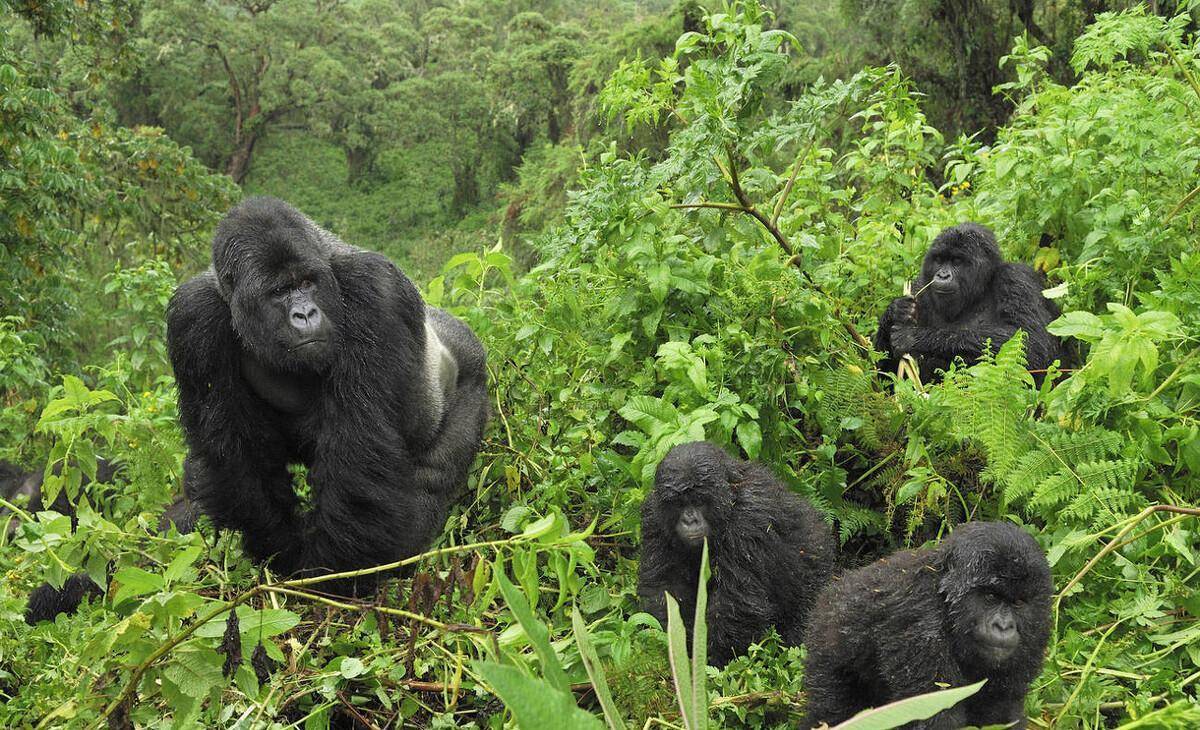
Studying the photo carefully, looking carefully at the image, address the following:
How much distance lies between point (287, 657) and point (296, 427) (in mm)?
939

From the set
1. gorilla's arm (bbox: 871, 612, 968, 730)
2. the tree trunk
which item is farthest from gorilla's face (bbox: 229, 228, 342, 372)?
the tree trunk

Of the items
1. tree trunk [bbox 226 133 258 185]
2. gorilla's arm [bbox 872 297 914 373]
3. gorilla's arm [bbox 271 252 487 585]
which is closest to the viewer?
gorilla's arm [bbox 271 252 487 585]

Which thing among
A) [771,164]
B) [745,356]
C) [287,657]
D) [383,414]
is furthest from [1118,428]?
[771,164]

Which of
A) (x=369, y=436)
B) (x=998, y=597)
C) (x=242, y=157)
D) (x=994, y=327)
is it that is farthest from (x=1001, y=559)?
(x=242, y=157)

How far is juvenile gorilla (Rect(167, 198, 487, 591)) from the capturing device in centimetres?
353

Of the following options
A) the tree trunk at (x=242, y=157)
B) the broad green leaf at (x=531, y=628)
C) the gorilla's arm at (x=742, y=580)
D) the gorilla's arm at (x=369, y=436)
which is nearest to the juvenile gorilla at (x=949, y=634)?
the gorilla's arm at (x=742, y=580)

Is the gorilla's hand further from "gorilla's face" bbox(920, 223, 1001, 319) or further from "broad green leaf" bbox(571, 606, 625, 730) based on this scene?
"broad green leaf" bbox(571, 606, 625, 730)

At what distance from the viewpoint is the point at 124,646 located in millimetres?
2637

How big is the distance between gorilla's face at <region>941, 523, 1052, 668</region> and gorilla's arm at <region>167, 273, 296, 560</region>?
7.10 feet

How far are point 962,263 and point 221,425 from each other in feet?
10.2

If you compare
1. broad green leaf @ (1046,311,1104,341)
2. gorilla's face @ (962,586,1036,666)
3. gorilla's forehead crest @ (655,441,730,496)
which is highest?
broad green leaf @ (1046,311,1104,341)

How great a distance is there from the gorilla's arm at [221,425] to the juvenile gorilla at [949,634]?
188 centimetres

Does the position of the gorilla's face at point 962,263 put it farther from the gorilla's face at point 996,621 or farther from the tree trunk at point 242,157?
the tree trunk at point 242,157

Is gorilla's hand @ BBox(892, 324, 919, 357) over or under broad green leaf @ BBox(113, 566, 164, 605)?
under
